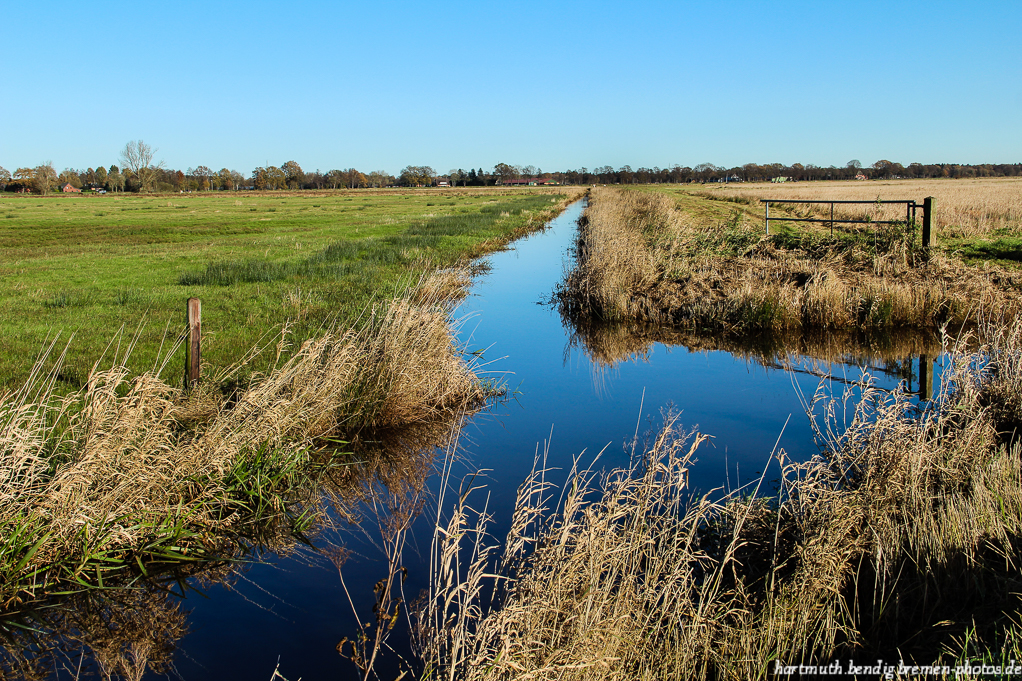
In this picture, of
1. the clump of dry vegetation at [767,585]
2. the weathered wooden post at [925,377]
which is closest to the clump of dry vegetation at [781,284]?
the weathered wooden post at [925,377]

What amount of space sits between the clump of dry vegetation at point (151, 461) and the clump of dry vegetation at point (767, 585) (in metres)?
2.05

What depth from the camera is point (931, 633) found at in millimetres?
3520

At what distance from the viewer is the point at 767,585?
383 cm

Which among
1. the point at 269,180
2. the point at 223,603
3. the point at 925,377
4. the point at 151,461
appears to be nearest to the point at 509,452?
the point at 223,603

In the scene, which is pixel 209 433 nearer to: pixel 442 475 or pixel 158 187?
pixel 442 475

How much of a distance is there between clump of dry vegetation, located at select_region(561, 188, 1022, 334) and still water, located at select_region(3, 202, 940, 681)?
39.0 inches

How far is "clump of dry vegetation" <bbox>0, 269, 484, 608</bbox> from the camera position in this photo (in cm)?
438

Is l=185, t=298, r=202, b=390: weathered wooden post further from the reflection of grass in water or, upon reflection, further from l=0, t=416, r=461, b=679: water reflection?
the reflection of grass in water

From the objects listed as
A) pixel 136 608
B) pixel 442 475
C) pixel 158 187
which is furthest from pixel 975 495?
pixel 158 187

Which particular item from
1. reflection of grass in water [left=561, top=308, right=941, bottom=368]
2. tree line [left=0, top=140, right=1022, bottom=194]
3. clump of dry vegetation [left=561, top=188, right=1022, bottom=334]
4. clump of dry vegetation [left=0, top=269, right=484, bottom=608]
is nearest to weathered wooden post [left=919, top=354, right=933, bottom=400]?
reflection of grass in water [left=561, top=308, right=941, bottom=368]

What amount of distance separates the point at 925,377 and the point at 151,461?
944 centimetres

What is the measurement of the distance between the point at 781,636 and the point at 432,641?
182 centimetres

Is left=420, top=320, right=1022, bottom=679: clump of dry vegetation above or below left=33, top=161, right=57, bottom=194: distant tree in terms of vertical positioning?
below

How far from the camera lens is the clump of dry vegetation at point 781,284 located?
12.2 m
